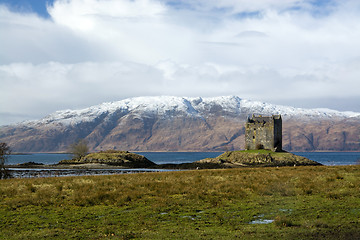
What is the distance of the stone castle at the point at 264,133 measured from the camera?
5064 inches

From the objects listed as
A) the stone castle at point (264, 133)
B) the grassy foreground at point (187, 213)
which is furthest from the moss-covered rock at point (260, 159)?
the grassy foreground at point (187, 213)

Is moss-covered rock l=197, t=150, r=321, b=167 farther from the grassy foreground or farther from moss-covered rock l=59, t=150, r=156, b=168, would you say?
the grassy foreground

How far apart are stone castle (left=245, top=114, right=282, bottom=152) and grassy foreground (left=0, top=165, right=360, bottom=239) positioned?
98.7 m

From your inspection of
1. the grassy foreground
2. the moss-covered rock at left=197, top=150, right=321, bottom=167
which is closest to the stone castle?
the moss-covered rock at left=197, top=150, right=321, bottom=167

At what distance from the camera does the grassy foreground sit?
17.5 m

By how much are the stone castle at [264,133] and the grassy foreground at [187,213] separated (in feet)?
324

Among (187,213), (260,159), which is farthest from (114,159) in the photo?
(187,213)

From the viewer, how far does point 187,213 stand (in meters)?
22.0

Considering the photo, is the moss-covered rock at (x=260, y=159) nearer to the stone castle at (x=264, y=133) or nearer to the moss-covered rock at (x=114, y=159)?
the stone castle at (x=264, y=133)

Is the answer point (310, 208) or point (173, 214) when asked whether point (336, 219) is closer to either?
point (310, 208)

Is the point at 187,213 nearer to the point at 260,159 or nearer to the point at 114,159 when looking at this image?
the point at 260,159

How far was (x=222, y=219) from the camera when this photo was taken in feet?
65.8

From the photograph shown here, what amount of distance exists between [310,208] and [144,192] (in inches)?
482

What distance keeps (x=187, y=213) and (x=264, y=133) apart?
364 ft
